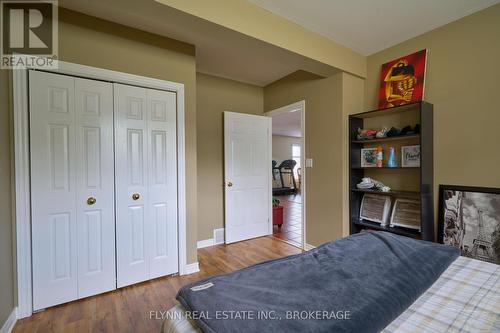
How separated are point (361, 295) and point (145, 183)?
6.86 ft

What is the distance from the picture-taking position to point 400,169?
98.8 inches

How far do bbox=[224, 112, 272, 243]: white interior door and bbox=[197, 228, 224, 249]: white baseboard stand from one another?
→ 11 cm

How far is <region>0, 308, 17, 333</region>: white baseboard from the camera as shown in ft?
5.16

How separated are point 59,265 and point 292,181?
831 centimetres

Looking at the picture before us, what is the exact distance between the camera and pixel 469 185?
6.74 feet

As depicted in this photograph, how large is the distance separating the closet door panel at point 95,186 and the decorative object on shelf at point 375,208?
9.19ft

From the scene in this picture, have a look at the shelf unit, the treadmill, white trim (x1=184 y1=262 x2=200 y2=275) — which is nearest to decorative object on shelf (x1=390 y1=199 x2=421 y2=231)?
the shelf unit

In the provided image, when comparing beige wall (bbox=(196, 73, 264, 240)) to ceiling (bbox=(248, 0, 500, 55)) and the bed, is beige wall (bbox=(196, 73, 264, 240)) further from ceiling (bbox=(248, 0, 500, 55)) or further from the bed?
the bed

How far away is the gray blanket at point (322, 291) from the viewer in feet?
2.56

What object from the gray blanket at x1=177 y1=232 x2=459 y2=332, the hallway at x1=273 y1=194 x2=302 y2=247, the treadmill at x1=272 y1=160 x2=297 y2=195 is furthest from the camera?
the treadmill at x1=272 y1=160 x2=297 y2=195

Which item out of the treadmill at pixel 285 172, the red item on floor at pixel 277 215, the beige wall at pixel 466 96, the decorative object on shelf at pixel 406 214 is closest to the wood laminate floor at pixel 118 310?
the red item on floor at pixel 277 215

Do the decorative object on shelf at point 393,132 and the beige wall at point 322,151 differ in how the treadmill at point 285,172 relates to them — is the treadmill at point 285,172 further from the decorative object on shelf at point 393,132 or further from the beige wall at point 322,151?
the decorative object on shelf at point 393,132

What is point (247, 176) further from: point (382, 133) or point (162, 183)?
point (382, 133)

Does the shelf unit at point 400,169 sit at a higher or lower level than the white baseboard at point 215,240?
higher
